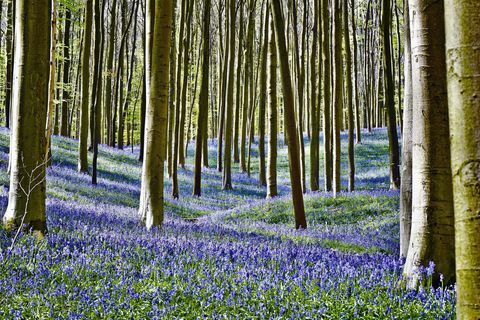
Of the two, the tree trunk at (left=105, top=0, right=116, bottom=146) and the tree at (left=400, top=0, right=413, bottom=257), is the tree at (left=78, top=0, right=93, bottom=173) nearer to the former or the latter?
the tree trunk at (left=105, top=0, right=116, bottom=146)

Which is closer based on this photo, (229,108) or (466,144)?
(466,144)

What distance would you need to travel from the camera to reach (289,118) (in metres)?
11.0

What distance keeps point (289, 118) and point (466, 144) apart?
8.82 metres

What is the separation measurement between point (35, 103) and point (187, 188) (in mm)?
17802

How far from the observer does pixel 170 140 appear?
23656mm

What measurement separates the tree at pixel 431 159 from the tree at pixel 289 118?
571 centimetres

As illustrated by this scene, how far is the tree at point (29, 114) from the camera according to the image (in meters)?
6.75

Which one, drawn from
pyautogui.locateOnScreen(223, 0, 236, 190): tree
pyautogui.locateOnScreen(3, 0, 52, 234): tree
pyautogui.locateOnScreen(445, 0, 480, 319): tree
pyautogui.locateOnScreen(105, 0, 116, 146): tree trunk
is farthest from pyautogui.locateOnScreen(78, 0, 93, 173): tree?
pyautogui.locateOnScreen(445, 0, 480, 319): tree

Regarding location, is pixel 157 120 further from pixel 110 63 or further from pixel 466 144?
pixel 110 63

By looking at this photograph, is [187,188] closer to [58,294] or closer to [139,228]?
[139,228]

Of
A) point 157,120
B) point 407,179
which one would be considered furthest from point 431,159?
point 157,120

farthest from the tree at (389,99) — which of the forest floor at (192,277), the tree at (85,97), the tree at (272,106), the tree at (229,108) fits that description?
the tree at (85,97)

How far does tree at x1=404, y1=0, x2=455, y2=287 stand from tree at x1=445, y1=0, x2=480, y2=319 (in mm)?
2749

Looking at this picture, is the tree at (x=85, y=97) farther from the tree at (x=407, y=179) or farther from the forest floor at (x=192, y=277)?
the tree at (x=407, y=179)
